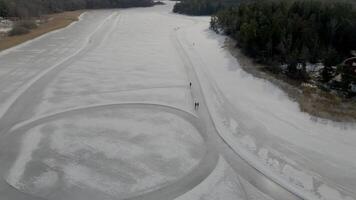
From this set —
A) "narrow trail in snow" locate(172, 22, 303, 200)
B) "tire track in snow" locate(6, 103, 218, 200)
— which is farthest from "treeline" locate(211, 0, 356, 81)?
"tire track in snow" locate(6, 103, 218, 200)

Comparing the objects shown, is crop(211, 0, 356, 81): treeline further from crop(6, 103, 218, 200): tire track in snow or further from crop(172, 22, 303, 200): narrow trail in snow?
crop(6, 103, 218, 200): tire track in snow

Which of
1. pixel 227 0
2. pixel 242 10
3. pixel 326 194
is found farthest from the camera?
pixel 227 0

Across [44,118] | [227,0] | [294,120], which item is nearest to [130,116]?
[44,118]

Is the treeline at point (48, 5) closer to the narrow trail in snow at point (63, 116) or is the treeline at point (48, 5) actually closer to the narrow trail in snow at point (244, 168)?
the narrow trail in snow at point (63, 116)

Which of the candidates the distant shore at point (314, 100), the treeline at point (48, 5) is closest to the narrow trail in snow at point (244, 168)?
the distant shore at point (314, 100)

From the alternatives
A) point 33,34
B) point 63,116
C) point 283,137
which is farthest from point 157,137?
point 33,34

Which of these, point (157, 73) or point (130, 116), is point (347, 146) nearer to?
point (130, 116)

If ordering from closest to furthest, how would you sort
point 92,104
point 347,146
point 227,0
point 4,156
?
point 4,156
point 347,146
point 92,104
point 227,0
